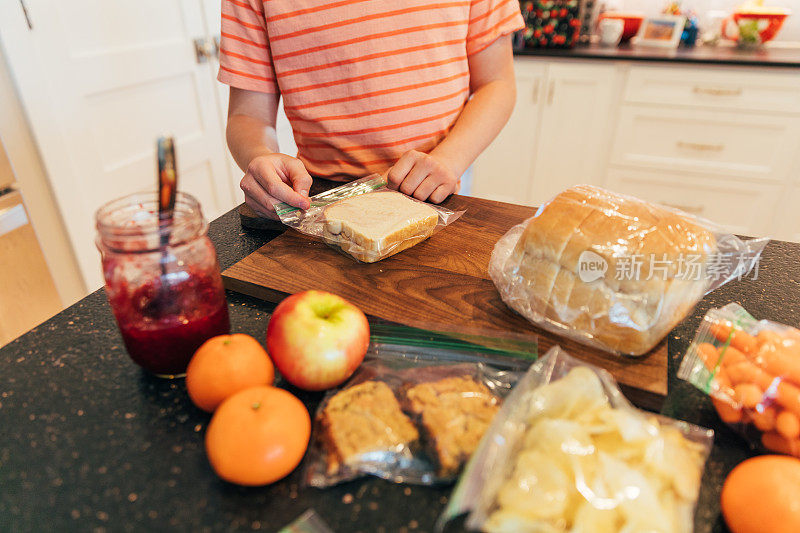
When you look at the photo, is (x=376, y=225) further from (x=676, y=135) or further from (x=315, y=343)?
(x=676, y=135)

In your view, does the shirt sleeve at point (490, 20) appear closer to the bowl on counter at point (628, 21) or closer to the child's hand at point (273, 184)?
the child's hand at point (273, 184)

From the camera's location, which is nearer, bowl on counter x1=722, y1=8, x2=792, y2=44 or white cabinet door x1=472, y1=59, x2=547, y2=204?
bowl on counter x1=722, y1=8, x2=792, y2=44

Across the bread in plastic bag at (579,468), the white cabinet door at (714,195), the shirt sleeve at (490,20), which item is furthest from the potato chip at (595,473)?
the white cabinet door at (714,195)

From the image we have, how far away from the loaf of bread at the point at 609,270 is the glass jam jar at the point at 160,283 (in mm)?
396

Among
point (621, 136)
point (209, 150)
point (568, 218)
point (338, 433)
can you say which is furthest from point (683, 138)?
point (338, 433)

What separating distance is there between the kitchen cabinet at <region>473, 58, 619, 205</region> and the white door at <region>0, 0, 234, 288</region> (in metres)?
1.54

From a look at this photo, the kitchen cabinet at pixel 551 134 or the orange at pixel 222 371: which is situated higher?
the orange at pixel 222 371

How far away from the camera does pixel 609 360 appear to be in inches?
22.6

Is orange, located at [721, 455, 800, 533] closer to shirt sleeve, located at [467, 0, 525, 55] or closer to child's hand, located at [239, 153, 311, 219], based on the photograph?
child's hand, located at [239, 153, 311, 219]

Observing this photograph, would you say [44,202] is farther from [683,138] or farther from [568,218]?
[683,138]

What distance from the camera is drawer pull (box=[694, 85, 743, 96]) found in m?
2.15

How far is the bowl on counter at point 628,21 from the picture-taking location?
2553 millimetres

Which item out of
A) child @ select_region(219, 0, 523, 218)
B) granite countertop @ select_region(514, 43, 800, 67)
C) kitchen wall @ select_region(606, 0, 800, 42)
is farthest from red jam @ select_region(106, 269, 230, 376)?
kitchen wall @ select_region(606, 0, 800, 42)

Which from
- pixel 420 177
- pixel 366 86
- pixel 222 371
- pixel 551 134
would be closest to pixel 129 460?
pixel 222 371
